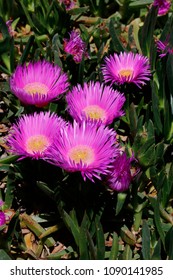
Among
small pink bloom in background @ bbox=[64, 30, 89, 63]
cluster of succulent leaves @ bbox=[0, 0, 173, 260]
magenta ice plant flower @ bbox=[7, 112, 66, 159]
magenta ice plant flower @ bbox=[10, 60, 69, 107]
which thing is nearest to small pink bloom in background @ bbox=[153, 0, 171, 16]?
cluster of succulent leaves @ bbox=[0, 0, 173, 260]

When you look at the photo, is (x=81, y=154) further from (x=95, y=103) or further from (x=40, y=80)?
(x=40, y=80)

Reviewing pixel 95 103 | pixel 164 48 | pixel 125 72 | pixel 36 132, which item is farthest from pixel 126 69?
pixel 36 132

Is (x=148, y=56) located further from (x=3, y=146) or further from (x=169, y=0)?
(x=3, y=146)

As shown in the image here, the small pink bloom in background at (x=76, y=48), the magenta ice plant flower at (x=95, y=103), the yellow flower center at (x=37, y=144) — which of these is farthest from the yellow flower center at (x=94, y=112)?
the small pink bloom in background at (x=76, y=48)

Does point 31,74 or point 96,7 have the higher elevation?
point 96,7

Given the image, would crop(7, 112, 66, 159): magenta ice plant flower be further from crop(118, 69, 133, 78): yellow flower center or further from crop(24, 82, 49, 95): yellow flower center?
crop(118, 69, 133, 78): yellow flower center
